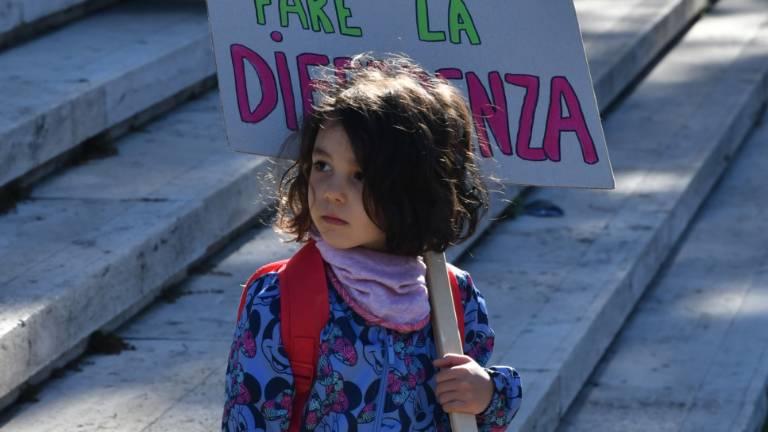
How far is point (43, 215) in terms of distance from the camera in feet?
13.3

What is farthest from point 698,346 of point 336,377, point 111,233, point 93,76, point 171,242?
point 336,377

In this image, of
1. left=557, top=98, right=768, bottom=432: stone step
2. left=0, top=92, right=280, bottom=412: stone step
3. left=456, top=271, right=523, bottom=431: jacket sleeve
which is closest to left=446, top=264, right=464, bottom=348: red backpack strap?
left=456, top=271, right=523, bottom=431: jacket sleeve

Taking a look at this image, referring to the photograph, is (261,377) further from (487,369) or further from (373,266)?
(487,369)

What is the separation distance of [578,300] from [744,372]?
52cm

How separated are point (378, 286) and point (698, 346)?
2.56 m

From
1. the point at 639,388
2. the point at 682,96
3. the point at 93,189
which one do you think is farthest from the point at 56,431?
the point at 682,96

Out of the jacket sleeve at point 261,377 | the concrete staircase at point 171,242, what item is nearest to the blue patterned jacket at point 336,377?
the jacket sleeve at point 261,377

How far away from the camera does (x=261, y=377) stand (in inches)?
83.9

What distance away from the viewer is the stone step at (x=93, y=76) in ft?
13.6

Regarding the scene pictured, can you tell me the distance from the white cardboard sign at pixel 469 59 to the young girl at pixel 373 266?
0.13 metres

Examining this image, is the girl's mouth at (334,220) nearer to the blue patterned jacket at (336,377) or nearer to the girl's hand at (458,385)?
the blue patterned jacket at (336,377)

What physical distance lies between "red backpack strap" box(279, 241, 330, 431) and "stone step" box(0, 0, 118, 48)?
2.94m

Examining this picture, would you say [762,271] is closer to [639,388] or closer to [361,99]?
[639,388]

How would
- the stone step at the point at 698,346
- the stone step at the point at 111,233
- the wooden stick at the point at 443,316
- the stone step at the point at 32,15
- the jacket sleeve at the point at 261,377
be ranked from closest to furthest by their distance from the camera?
1. the jacket sleeve at the point at 261,377
2. the wooden stick at the point at 443,316
3. the stone step at the point at 111,233
4. the stone step at the point at 698,346
5. the stone step at the point at 32,15
